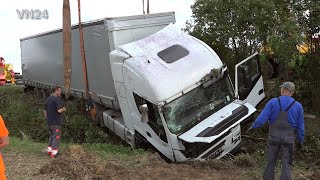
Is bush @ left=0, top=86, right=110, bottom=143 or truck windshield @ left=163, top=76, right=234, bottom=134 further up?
truck windshield @ left=163, top=76, right=234, bottom=134

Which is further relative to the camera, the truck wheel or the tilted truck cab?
the truck wheel

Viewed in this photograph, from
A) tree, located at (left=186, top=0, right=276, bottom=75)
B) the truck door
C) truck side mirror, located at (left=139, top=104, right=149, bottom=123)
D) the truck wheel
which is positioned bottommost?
the truck wheel

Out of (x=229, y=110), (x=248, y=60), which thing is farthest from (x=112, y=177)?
(x=248, y=60)

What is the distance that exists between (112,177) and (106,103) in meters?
5.54

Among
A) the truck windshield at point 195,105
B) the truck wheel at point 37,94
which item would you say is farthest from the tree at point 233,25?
the truck wheel at point 37,94

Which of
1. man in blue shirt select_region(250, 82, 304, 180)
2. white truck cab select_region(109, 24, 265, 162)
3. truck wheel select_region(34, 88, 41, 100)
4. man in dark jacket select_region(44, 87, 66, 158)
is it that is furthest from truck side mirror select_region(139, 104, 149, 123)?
truck wheel select_region(34, 88, 41, 100)

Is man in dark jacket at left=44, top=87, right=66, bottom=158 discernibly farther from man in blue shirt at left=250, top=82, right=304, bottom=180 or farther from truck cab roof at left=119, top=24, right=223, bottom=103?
man in blue shirt at left=250, top=82, right=304, bottom=180

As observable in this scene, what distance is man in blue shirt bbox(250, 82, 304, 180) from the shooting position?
6.38 metres

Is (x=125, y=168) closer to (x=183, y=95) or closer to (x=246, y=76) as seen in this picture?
(x=183, y=95)

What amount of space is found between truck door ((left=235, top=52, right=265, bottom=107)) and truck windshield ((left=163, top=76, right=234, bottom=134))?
13.8 inches

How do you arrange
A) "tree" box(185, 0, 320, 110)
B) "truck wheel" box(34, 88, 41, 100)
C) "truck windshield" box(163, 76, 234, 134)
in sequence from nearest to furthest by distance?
"truck windshield" box(163, 76, 234, 134), "tree" box(185, 0, 320, 110), "truck wheel" box(34, 88, 41, 100)

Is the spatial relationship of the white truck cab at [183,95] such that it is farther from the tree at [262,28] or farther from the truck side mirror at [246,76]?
the tree at [262,28]

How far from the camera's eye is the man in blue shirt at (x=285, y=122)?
20.9ft

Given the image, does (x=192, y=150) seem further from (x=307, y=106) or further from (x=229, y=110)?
(x=307, y=106)
